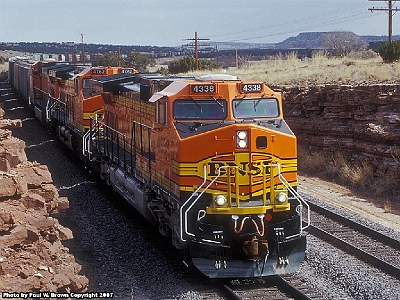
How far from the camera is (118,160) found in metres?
17.2

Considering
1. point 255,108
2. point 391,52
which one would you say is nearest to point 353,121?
point 255,108

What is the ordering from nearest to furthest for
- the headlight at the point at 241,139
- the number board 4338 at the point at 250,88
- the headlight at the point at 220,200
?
the headlight at the point at 220,200
the headlight at the point at 241,139
the number board 4338 at the point at 250,88

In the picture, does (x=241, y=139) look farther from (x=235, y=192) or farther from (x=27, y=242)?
(x=27, y=242)

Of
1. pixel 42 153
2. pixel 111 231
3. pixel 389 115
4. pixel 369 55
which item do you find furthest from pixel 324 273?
pixel 369 55

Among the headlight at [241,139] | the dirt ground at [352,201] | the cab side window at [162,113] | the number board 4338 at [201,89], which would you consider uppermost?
the number board 4338 at [201,89]

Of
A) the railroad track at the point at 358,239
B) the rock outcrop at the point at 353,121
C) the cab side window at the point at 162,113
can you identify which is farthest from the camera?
the rock outcrop at the point at 353,121

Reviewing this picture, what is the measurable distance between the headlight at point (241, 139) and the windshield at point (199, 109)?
607 mm

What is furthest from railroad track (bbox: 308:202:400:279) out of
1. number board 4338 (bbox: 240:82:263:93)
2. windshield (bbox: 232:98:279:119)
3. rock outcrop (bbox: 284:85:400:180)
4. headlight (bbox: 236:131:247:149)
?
rock outcrop (bbox: 284:85:400:180)

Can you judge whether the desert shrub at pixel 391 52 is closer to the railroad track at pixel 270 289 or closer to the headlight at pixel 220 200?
the railroad track at pixel 270 289

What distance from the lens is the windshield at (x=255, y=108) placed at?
1196cm

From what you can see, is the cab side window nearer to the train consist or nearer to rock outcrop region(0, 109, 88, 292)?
the train consist

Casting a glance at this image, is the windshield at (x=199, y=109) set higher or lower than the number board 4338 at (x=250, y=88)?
lower

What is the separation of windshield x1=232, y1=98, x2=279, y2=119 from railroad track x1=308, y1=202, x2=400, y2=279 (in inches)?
130

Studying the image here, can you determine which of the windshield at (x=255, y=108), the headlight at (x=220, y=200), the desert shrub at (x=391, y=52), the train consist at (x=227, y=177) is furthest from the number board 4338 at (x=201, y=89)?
the desert shrub at (x=391, y=52)
